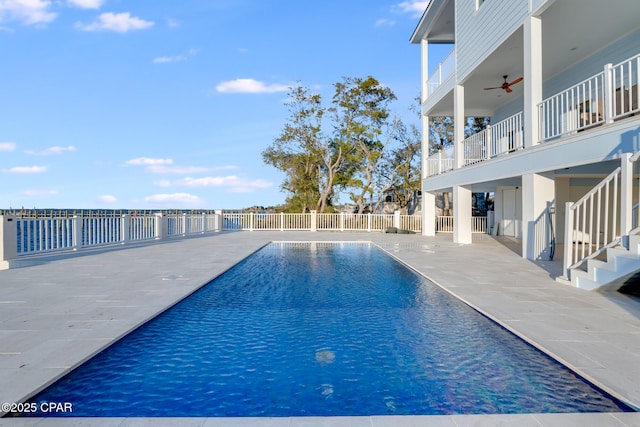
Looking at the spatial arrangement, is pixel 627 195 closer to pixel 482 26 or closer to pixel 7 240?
pixel 482 26

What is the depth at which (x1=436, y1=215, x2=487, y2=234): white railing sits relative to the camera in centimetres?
1884

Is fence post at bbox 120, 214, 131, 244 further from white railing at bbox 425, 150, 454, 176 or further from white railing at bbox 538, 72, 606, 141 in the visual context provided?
white railing at bbox 538, 72, 606, 141

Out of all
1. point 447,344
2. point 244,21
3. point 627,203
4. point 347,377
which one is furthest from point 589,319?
point 244,21

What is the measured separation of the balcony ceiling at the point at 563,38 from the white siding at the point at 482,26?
218mm

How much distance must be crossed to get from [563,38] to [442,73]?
5.22 m

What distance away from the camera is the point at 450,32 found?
15016mm

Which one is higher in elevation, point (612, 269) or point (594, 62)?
point (594, 62)

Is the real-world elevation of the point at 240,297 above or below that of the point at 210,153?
below

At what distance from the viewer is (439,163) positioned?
47.7ft

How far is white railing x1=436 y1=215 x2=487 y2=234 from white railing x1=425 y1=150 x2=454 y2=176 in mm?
4505

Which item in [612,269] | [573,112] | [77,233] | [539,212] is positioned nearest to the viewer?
[612,269]

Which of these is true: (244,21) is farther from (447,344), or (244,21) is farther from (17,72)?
(447,344)

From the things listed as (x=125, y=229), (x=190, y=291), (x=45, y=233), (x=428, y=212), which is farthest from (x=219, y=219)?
(x=190, y=291)

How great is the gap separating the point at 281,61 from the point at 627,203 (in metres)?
20.6
